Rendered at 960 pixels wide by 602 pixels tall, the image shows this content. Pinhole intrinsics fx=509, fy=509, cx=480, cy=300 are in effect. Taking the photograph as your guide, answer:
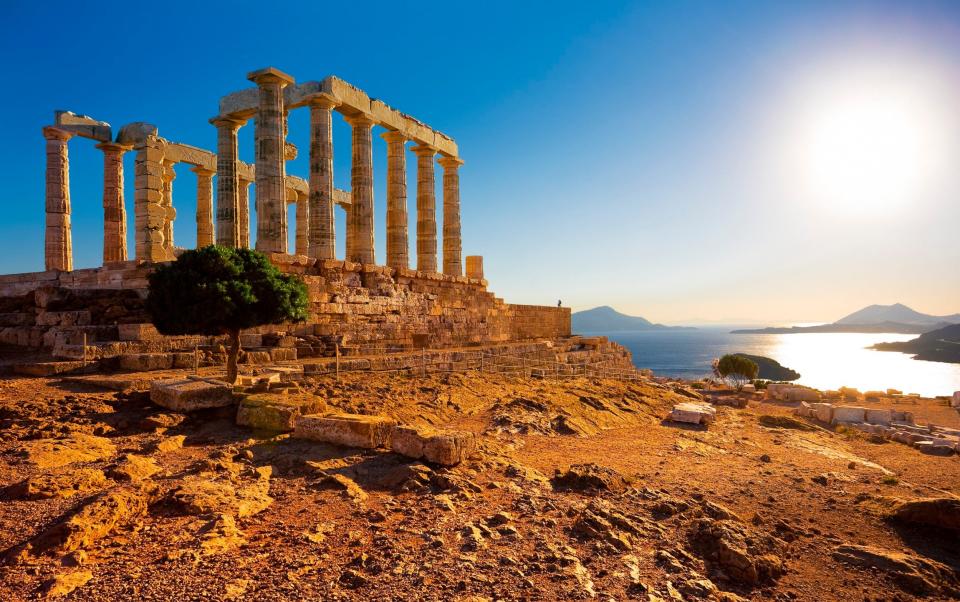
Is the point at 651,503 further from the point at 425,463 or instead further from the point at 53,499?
the point at 53,499

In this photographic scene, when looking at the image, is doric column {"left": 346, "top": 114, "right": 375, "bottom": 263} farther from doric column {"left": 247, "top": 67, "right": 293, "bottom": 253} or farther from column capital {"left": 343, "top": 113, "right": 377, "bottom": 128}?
doric column {"left": 247, "top": 67, "right": 293, "bottom": 253}

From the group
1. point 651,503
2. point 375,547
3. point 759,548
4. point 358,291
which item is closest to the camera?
point 375,547

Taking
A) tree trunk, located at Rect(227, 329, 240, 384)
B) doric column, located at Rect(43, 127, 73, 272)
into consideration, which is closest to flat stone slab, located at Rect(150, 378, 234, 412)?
tree trunk, located at Rect(227, 329, 240, 384)

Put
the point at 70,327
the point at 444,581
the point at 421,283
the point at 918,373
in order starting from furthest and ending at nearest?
the point at 918,373 < the point at 421,283 < the point at 70,327 < the point at 444,581

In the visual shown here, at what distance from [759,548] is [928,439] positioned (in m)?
16.8

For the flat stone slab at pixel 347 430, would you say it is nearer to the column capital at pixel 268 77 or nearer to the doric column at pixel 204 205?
the column capital at pixel 268 77

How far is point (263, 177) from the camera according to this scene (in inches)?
776

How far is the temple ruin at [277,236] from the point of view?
1572 centimetres

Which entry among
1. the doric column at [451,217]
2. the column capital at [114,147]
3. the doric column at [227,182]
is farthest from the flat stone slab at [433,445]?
the column capital at [114,147]

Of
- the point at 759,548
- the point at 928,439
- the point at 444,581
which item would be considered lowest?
the point at 928,439

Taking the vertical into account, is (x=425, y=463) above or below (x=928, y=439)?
above

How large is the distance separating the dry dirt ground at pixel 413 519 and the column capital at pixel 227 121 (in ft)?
45.9

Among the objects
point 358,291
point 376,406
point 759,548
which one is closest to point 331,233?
point 358,291

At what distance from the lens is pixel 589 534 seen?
6.12 meters
